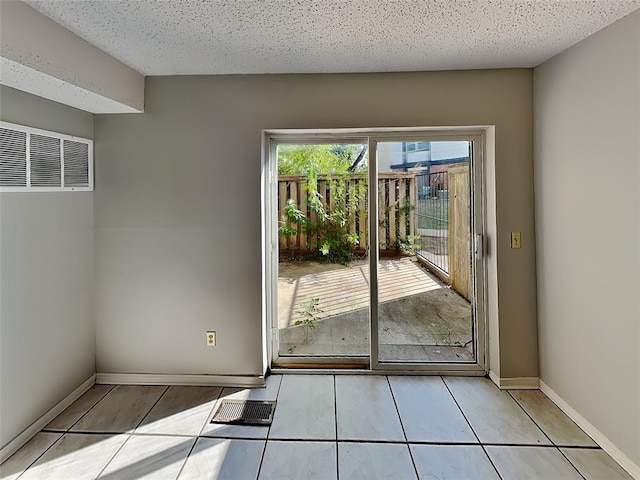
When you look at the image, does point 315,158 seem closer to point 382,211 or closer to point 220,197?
point 382,211

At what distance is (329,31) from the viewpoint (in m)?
1.92

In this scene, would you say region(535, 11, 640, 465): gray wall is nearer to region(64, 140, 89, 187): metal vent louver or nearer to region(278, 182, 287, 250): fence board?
region(278, 182, 287, 250): fence board

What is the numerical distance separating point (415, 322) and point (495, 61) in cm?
196

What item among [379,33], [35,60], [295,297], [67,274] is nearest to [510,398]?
[295,297]

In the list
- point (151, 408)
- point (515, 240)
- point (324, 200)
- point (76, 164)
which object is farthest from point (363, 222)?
point (76, 164)

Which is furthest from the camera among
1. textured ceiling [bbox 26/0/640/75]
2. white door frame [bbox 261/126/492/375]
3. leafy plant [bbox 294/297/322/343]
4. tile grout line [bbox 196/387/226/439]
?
leafy plant [bbox 294/297/322/343]

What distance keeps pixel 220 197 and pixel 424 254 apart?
1.65 metres

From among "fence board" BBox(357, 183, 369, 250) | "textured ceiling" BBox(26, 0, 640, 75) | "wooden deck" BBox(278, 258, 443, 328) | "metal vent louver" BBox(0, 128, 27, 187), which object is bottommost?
"wooden deck" BBox(278, 258, 443, 328)

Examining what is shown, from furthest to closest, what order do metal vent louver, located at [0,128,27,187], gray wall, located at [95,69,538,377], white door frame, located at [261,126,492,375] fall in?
white door frame, located at [261,126,492,375] < gray wall, located at [95,69,538,377] < metal vent louver, located at [0,128,27,187]

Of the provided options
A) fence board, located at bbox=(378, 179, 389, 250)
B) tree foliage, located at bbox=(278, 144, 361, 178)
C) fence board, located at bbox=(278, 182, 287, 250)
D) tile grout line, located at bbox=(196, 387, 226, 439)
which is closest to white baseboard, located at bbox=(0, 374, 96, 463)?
tile grout line, located at bbox=(196, 387, 226, 439)

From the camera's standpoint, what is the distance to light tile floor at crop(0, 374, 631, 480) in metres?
1.78

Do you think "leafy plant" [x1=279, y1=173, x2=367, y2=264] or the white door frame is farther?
"leafy plant" [x1=279, y1=173, x2=367, y2=264]

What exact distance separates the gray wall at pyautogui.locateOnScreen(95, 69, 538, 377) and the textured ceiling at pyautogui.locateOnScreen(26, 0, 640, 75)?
175mm

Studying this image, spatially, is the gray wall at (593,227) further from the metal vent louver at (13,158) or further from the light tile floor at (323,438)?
the metal vent louver at (13,158)
